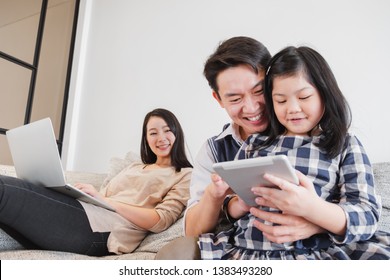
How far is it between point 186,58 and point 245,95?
1506mm

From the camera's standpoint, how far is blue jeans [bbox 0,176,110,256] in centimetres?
122

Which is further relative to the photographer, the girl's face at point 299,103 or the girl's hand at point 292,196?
the girl's face at point 299,103

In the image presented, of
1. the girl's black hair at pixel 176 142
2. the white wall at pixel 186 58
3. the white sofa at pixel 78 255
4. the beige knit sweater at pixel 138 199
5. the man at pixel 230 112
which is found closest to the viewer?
the man at pixel 230 112

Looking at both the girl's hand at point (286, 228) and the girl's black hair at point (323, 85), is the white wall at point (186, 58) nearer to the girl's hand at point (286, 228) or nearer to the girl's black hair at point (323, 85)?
the girl's black hair at point (323, 85)

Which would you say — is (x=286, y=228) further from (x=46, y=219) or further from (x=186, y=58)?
(x=186, y=58)

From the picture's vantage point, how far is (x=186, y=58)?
2.51 metres

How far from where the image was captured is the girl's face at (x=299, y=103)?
93cm

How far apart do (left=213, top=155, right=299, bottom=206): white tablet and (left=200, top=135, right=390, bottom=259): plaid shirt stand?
5.3 inches

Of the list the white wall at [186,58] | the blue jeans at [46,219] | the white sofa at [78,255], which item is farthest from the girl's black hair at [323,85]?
the white wall at [186,58]

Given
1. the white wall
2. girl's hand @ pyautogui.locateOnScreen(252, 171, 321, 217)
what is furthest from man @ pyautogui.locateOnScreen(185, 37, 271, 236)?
the white wall

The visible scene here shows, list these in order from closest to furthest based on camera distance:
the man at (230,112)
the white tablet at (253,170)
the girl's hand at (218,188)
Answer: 1. the white tablet at (253,170)
2. the girl's hand at (218,188)
3. the man at (230,112)

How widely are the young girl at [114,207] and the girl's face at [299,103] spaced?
2.39 feet

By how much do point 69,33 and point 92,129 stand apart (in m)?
0.96

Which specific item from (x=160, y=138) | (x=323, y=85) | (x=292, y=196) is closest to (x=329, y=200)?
(x=292, y=196)
